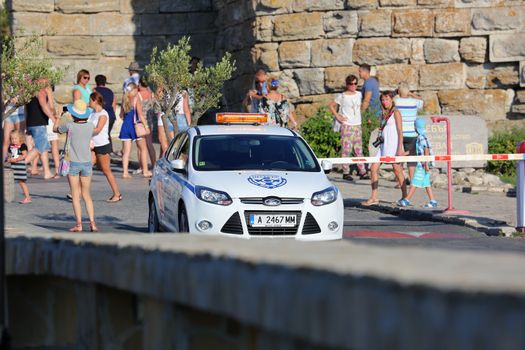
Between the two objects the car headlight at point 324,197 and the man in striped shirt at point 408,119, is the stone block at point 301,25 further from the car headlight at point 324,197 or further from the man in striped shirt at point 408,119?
the car headlight at point 324,197

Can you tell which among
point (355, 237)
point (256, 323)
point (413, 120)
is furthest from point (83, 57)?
point (256, 323)

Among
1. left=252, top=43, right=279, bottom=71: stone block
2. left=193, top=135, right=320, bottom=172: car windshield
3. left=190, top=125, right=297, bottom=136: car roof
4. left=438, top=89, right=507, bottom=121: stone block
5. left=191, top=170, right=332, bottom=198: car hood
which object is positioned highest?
left=252, top=43, right=279, bottom=71: stone block

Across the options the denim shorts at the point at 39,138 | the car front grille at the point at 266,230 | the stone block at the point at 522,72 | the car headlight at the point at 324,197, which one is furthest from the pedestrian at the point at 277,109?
the car front grille at the point at 266,230

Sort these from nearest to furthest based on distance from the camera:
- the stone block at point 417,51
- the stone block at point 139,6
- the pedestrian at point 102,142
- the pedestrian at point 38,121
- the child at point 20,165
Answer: the pedestrian at point 102,142
the child at point 20,165
the pedestrian at point 38,121
the stone block at point 417,51
the stone block at point 139,6

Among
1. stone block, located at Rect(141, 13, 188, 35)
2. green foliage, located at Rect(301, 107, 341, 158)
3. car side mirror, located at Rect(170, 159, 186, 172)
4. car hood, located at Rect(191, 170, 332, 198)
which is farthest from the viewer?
stone block, located at Rect(141, 13, 188, 35)

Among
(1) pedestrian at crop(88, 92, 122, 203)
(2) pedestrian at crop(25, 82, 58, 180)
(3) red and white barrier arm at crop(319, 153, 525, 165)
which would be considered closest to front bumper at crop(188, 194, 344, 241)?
(3) red and white barrier arm at crop(319, 153, 525, 165)

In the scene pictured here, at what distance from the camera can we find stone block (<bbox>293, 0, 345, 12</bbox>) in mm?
25547

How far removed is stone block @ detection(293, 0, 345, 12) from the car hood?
1139 centimetres

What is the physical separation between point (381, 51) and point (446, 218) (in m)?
8.18

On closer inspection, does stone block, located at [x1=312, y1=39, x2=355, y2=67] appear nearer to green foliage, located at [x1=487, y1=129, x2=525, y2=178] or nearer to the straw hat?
green foliage, located at [x1=487, y1=129, x2=525, y2=178]

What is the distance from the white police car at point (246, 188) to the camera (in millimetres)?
13750

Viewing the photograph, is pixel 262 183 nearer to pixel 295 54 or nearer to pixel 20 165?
pixel 20 165

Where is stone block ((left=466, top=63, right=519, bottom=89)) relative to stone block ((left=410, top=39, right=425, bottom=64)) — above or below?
below

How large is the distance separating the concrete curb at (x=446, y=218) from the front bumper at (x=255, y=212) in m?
3.27
